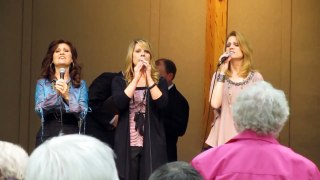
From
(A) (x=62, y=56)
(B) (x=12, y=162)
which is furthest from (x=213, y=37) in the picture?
(B) (x=12, y=162)

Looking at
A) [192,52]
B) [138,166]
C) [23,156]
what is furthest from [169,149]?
[23,156]

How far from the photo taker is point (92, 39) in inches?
281

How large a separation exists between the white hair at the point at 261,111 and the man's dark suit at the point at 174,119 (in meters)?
1.95

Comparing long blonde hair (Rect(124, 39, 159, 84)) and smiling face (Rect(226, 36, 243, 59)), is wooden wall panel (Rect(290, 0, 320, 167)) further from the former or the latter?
long blonde hair (Rect(124, 39, 159, 84))

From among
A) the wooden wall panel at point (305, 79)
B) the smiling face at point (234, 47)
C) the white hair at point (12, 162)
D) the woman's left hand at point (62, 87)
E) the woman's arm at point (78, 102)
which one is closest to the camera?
the white hair at point (12, 162)

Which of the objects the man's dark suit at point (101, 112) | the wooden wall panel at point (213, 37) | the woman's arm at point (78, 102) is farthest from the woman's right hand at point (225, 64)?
the wooden wall panel at point (213, 37)

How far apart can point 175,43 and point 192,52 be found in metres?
0.20

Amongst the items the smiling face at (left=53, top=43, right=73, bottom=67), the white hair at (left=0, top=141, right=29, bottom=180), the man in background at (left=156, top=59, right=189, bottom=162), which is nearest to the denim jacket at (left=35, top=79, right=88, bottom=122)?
the smiling face at (left=53, top=43, right=73, bottom=67)

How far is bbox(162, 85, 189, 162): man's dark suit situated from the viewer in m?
5.32

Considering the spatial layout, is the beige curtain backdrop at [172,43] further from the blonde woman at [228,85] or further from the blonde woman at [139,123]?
the blonde woman at [139,123]

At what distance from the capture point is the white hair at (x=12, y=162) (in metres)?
2.47

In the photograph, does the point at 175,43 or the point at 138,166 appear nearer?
the point at 138,166

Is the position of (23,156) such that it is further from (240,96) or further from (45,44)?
(45,44)

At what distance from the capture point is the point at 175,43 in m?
7.07
